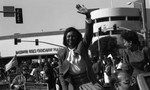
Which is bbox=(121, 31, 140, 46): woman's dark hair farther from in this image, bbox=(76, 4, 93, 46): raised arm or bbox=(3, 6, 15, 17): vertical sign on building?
bbox=(3, 6, 15, 17): vertical sign on building

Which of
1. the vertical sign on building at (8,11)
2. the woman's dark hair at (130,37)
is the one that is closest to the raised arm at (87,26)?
the woman's dark hair at (130,37)

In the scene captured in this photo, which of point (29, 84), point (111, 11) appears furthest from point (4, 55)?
point (29, 84)

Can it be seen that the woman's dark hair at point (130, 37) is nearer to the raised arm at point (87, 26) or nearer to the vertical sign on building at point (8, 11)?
the raised arm at point (87, 26)

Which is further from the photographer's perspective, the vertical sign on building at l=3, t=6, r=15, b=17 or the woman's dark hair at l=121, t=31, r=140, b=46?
the vertical sign on building at l=3, t=6, r=15, b=17

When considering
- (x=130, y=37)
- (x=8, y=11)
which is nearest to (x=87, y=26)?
(x=130, y=37)

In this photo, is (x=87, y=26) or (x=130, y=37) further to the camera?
(x=130, y=37)

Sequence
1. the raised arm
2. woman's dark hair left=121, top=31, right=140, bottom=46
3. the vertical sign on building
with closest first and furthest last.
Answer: the raised arm, woman's dark hair left=121, top=31, right=140, bottom=46, the vertical sign on building

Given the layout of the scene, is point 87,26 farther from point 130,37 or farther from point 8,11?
point 8,11

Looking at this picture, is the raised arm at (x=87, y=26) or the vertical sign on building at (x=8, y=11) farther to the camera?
the vertical sign on building at (x=8, y=11)

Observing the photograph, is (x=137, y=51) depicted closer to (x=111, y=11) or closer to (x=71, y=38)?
(x=71, y=38)

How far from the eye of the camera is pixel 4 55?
90.4m

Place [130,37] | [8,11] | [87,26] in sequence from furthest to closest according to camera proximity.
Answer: [8,11], [130,37], [87,26]

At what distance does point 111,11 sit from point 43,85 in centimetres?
6912

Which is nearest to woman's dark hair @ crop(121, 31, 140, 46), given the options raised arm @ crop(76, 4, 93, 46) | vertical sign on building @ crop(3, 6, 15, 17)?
Result: raised arm @ crop(76, 4, 93, 46)
